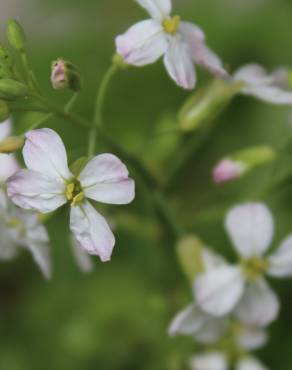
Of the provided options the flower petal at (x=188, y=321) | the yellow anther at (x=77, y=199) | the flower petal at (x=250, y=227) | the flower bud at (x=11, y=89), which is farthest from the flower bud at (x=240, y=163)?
the flower bud at (x=11, y=89)

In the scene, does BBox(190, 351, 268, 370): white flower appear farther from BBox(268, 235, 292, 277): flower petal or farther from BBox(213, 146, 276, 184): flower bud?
BBox(213, 146, 276, 184): flower bud

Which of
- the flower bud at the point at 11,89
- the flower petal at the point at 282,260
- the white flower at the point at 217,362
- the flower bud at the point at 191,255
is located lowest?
the white flower at the point at 217,362

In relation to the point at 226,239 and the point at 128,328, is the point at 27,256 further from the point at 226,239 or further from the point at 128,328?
the point at 226,239

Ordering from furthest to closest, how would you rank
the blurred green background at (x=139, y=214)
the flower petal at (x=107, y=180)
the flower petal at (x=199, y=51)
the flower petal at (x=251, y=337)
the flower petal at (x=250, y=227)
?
the blurred green background at (x=139, y=214) → the flower petal at (x=251, y=337) → the flower petal at (x=250, y=227) → the flower petal at (x=199, y=51) → the flower petal at (x=107, y=180)

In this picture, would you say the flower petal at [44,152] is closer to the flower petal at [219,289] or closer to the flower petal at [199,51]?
the flower petal at [199,51]

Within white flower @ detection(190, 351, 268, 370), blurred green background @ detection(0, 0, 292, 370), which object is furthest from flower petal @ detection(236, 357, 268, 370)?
blurred green background @ detection(0, 0, 292, 370)

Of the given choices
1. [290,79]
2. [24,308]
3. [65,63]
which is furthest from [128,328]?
[65,63]
